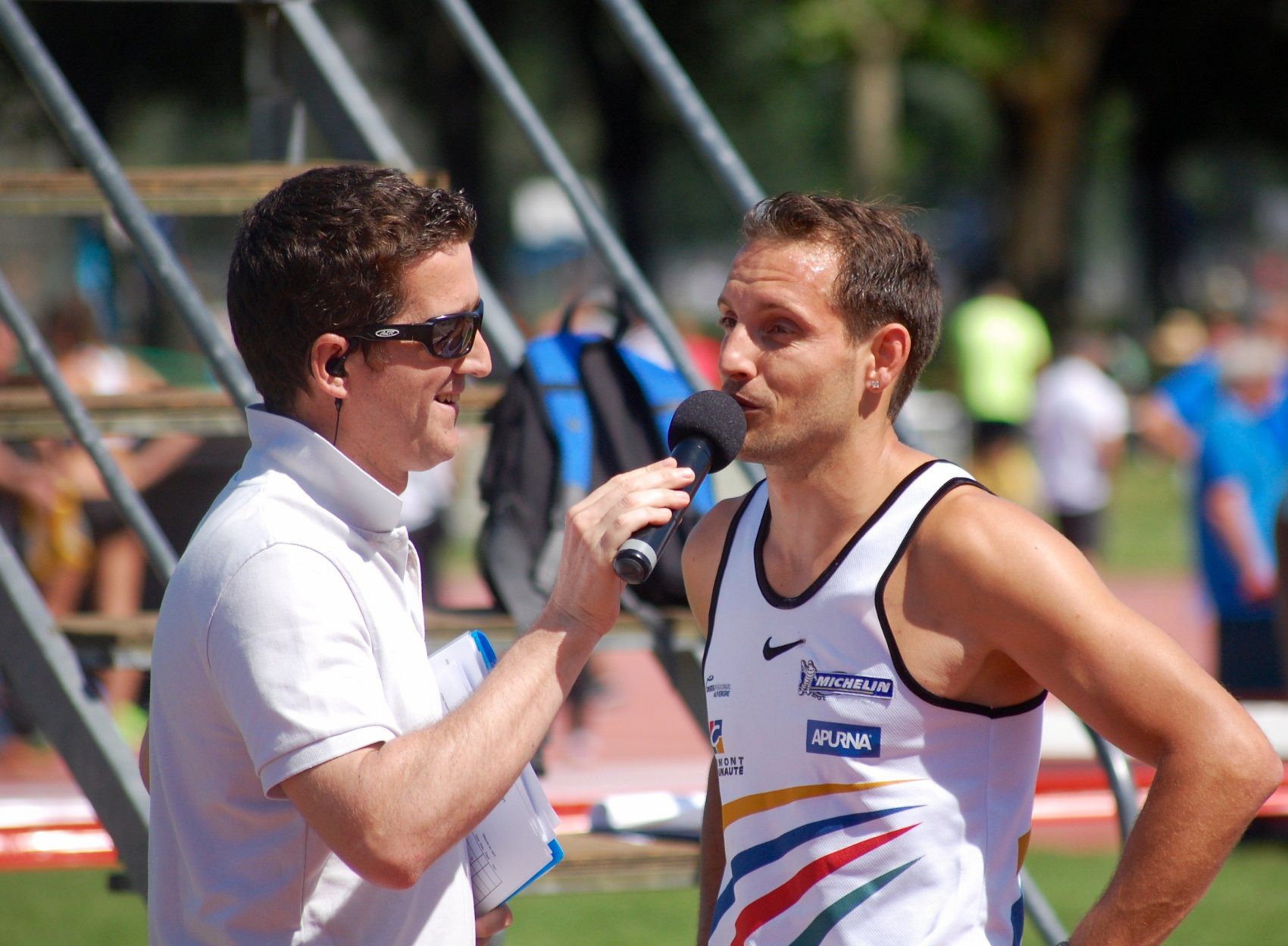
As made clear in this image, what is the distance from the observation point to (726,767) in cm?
254

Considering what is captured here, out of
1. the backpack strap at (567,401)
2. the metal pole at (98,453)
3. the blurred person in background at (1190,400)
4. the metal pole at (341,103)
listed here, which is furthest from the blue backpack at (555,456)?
the blurred person in background at (1190,400)

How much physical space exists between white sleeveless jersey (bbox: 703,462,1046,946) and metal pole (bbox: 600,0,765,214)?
1.75 m

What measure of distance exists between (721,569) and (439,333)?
74cm

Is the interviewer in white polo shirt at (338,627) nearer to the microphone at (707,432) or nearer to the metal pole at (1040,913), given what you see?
the microphone at (707,432)

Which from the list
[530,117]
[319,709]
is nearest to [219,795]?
[319,709]

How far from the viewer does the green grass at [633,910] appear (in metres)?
6.25

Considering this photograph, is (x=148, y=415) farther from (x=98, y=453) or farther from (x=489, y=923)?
(x=489, y=923)

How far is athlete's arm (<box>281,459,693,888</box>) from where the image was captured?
1.95 meters

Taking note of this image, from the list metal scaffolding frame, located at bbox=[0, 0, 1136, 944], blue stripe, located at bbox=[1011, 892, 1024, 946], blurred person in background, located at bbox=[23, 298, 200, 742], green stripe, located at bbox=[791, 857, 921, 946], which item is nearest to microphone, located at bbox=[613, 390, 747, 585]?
green stripe, located at bbox=[791, 857, 921, 946]

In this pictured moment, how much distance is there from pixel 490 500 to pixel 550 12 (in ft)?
69.1

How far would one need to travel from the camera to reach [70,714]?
11.0ft

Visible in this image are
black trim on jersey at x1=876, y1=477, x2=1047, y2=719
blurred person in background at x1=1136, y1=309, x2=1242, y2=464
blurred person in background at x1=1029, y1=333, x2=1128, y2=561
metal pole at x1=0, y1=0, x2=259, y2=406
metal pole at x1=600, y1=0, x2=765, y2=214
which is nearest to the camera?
black trim on jersey at x1=876, y1=477, x2=1047, y2=719

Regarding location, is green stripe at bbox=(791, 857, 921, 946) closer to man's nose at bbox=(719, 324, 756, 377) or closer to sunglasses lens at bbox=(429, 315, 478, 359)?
man's nose at bbox=(719, 324, 756, 377)

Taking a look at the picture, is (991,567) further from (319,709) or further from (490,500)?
(490,500)
